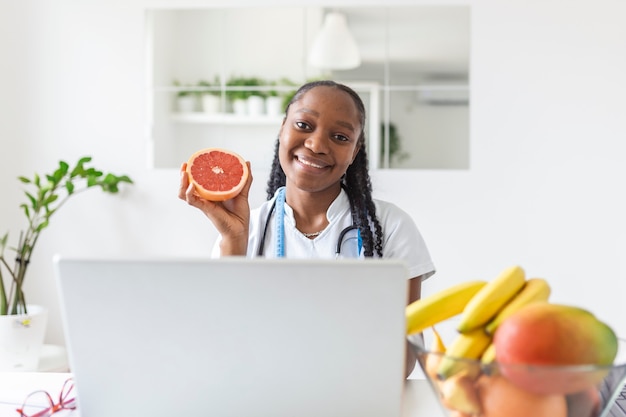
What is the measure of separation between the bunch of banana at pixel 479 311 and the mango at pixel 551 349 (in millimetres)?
58

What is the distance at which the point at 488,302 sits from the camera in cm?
90

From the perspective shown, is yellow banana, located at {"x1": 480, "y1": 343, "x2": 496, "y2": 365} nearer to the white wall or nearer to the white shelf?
the white wall

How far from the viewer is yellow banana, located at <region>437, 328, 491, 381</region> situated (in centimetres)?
84

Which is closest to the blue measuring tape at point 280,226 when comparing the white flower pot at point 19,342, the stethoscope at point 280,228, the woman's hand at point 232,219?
the stethoscope at point 280,228

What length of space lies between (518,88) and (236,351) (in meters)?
3.27

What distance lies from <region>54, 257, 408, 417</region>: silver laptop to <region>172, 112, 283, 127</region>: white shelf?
3254 millimetres

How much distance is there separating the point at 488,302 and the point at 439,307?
0.10 metres

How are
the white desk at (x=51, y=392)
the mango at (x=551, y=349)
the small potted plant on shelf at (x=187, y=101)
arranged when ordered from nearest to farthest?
the mango at (x=551, y=349) → the white desk at (x=51, y=392) → the small potted plant on shelf at (x=187, y=101)

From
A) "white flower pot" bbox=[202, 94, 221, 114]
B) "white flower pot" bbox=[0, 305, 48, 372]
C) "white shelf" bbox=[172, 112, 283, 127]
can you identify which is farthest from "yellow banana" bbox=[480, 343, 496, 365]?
"white flower pot" bbox=[202, 94, 221, 114]

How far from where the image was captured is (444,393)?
882mm

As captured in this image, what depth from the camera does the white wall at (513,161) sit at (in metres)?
3.77

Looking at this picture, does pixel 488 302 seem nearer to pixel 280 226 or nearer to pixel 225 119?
pixel 280 226

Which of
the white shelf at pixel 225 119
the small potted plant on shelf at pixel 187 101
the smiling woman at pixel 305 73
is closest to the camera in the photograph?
the smiling woman at pixel 305 73

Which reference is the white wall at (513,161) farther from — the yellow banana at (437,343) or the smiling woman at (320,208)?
the yellow banana at (437,343)
